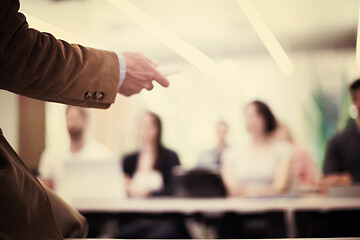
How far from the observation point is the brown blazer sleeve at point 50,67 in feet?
2.24

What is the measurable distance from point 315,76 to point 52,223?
7331 millimetres

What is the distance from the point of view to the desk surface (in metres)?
2.71

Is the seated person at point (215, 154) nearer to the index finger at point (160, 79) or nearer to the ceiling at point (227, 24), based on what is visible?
the ceiling at point (227, 24)

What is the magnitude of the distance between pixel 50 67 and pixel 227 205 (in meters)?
2.33

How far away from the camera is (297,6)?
211 inches

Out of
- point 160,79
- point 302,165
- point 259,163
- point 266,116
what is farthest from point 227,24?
point 160,79

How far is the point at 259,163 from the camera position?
11.3 ft

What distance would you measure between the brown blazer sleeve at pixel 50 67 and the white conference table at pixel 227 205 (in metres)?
2.13

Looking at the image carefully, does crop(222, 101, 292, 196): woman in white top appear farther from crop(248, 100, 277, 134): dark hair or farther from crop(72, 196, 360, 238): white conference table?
crop(72, 196, 360, 238): white conference table

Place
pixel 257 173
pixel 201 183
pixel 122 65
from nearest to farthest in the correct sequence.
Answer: pixel 122 65, pixel 201 183, pixel 257 173

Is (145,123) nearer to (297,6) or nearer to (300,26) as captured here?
(297,6)

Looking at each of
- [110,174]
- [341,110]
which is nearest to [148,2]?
[110,174]

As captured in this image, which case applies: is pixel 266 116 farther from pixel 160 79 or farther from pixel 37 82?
pixel 37 82

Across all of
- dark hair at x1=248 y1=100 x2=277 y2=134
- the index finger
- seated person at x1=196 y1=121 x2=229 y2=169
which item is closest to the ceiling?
dark hair at x1=248 y1=100 x2=277 y2=134
